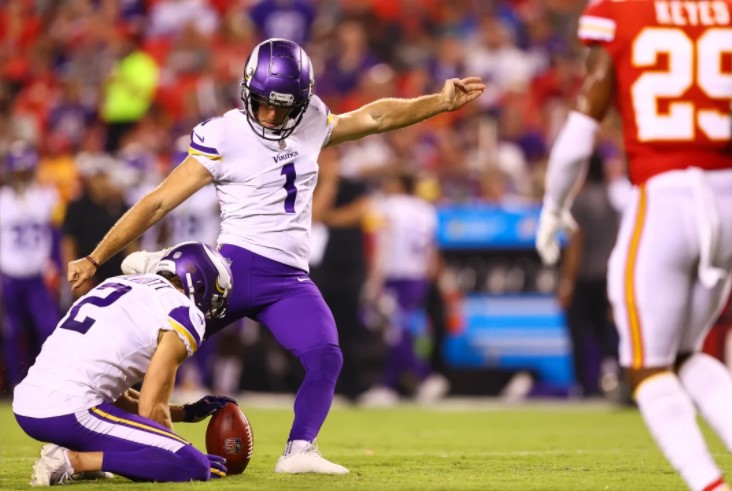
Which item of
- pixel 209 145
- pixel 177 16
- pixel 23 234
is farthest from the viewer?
pixel 177 16

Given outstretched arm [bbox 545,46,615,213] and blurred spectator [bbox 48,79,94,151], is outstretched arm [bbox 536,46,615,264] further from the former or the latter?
blurred spectator [bbox 48,79,94,151]

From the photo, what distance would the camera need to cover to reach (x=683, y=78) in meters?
4.21

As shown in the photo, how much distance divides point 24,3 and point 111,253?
12061mm

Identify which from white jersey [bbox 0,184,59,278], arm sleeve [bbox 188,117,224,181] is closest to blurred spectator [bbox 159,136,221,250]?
white jersey [bbox 0,184,59,278]

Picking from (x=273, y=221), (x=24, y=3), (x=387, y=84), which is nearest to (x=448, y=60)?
(x=387, y=84)

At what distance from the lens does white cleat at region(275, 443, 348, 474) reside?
5746 millimetres

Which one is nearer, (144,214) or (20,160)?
(144,214)

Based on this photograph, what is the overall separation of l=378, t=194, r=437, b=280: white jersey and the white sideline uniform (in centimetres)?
755

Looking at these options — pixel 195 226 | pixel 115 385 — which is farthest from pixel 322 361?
pixel 195 226

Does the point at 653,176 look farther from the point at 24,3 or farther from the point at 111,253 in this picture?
the point at 24,3

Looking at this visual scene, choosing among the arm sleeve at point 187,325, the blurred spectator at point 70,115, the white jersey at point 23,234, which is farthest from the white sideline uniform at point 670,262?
the blurred spectator at point 70,115

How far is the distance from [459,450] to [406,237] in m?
4.69

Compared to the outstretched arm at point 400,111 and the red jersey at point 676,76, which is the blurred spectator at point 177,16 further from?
the red jersey at point 676,76

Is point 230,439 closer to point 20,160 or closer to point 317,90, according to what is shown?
point 20,160
